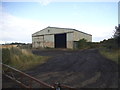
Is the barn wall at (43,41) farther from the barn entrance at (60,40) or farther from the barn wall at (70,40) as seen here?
the barn wall at (70,40)

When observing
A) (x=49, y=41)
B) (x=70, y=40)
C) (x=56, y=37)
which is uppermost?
(x=56, y=37)

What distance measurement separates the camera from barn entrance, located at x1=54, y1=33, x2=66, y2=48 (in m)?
40.0

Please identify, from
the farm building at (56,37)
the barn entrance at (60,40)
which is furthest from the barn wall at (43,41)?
the barn entrance at (60,40)

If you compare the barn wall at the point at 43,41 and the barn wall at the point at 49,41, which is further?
the barn wall at the point at 43,41

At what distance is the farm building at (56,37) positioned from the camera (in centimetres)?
3786

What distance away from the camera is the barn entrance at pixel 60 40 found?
3997 centimetres

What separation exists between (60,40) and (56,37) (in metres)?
1.74

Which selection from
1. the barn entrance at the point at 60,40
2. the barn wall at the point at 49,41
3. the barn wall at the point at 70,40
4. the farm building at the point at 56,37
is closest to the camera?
the barn wall at the point at 70,40

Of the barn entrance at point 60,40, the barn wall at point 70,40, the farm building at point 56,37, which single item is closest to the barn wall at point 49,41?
the farm building at point 56,37

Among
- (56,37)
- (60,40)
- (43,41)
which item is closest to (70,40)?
(60,40)

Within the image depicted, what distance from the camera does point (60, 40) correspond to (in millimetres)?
40469

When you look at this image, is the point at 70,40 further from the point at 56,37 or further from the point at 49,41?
the point at 49,41

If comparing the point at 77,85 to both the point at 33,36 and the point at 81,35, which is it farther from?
the point at 33,36

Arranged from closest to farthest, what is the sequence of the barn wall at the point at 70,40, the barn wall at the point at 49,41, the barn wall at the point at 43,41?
the barn wall at the point at 70,40
the barn wall at the point at 49,41
the barn wall at the point at 43,41
